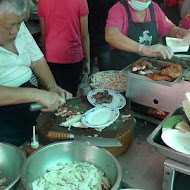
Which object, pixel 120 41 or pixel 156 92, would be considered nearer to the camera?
pixel 156 92

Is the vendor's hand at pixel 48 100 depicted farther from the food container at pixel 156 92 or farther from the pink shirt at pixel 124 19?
the pink shirt at pixel 124 19

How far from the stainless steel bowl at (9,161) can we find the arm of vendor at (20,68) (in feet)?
0.83

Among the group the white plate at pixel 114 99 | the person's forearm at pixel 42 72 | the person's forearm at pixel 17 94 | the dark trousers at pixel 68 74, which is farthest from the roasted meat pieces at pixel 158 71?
the dark trousers at pixel 68 74

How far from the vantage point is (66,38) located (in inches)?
93.4

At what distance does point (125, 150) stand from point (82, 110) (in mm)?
282

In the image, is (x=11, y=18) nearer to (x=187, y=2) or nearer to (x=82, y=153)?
(x=82, y=153)

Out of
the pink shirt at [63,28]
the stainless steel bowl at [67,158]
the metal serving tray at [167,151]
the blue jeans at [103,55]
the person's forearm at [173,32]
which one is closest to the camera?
the metal serving tray at [167,151]

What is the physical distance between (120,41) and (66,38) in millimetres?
817

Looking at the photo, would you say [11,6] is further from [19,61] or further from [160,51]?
[160,51]

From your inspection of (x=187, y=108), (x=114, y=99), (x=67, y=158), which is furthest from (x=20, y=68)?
(x=187, y=108)

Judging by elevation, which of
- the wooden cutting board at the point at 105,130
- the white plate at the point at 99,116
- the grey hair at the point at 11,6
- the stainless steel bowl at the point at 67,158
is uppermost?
the grey hair at the point at 11,6

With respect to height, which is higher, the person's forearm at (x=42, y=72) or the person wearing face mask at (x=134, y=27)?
the person wearing face mask at (x=134, y=27)

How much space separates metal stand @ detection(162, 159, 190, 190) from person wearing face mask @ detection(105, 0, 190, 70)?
0.88m

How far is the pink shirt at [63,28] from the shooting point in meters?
2.24
